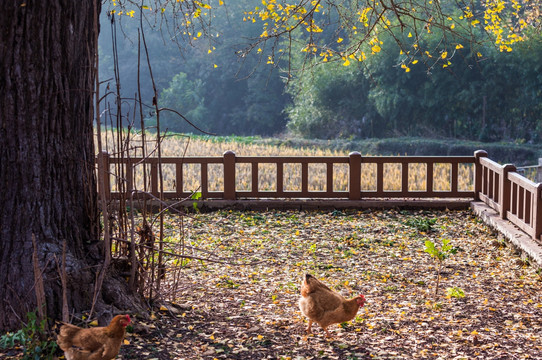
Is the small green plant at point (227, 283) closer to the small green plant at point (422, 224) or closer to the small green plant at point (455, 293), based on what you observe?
the small green plant at point (455, 293)

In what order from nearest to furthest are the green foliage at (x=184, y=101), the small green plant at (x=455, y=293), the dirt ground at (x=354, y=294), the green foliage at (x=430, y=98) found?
the dirt ground at (x=354, y=294) < the small green plant at (x=455, y=293) < the green foliage at (x=430, y=98) < the green foliage at (x=184, y=101)

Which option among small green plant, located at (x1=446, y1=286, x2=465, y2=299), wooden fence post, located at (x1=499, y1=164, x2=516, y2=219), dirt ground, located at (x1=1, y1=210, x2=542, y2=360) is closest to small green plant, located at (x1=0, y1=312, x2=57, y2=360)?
dirt ground, located at (x1=1, y1=210, x2=542, y2=360)

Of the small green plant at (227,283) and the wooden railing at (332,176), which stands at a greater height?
the wooden railing at (332,176)

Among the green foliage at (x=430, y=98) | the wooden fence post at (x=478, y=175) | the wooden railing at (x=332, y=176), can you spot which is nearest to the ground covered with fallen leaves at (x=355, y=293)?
the wooden fence post at (x=478, y=175)

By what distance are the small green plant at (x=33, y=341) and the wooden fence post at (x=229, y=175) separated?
7910 millimetres

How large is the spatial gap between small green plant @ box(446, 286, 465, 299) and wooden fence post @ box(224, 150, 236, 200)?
615 centimetres

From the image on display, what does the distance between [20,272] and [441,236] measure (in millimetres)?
6731

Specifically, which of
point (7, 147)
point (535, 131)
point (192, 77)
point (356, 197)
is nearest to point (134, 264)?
point (7, 147)

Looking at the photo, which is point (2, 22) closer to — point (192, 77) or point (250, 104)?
point (250, 104)

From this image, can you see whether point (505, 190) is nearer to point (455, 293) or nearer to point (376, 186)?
point (376, 186)

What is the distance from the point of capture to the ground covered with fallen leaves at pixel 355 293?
16.7 feet

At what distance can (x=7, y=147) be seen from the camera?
15.4ft

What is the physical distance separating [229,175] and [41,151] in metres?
7.50

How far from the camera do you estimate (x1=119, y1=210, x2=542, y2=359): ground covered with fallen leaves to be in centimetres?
509
